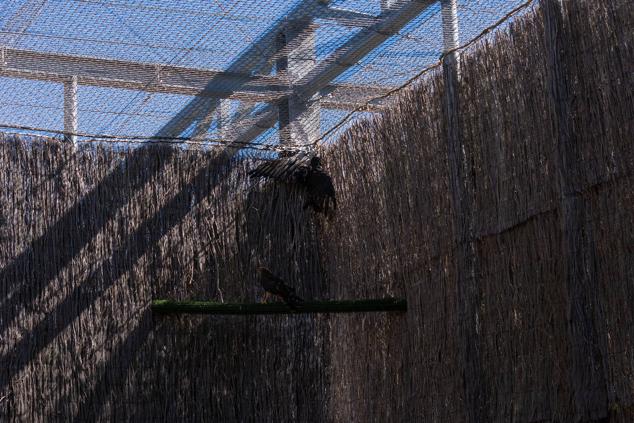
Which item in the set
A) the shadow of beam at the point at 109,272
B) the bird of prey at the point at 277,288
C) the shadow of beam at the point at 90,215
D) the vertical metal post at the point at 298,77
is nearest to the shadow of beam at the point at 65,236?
the shadow of beam at the point at 90,215

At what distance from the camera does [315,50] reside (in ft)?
15.9

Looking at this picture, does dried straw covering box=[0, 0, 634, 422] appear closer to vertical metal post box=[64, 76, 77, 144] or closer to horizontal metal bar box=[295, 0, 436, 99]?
vertical metal post box=[64, 76, 77, 144]

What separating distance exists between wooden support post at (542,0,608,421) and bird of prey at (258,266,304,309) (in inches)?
62.7

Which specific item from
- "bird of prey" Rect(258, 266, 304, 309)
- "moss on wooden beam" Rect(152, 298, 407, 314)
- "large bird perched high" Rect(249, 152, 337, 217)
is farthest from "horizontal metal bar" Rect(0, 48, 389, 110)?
"moss on wooden beam" Rect(152, 298, 407, 314)

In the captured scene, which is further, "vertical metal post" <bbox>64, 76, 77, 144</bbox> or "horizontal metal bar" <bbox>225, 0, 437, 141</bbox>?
"vertical metal post" <bbox>64, 76, 77, 144</bbox>

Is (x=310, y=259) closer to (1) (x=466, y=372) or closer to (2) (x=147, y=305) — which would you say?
(2) (x=147, y=305)

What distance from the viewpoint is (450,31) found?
4574 millimetres

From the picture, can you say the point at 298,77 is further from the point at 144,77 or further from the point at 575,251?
the point at 575,251

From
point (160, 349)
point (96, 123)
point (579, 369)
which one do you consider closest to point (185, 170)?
point (96, 123)

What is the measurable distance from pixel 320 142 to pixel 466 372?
1853mm

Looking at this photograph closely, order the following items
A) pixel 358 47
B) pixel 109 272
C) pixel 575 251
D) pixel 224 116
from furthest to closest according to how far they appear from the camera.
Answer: pixel 224 116 → pixel 109 272 → pixel 358 47 → pixel 575 251

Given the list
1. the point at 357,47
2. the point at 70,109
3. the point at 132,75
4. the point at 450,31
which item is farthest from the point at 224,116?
the point at 450,31

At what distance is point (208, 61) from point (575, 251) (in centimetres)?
212

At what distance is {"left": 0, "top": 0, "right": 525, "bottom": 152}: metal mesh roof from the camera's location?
Result: 454 cm
